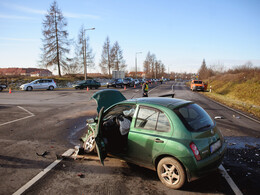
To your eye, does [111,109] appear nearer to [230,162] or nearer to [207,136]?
[207,136]

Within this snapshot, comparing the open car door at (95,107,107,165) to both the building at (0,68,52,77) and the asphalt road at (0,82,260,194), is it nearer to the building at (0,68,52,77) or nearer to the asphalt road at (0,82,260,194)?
the asphalt road at (0,82,260,194)

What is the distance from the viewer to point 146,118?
381cm

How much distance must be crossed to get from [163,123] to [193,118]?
24.4 inches

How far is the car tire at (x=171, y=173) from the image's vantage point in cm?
328

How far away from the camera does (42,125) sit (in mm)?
7832

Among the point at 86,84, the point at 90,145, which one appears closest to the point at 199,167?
the point at 90,145

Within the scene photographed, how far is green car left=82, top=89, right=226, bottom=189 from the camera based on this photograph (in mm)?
3219

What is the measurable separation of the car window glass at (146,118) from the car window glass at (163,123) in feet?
0.29

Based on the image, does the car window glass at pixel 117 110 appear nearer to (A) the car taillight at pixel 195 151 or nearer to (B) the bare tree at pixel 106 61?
(A) the car taillight at pixel 195 151

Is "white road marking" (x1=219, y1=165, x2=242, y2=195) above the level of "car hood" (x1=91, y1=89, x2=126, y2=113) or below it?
below

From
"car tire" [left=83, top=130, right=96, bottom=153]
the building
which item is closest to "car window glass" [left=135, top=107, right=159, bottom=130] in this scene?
"car tire" [left=83, top=130, right=96, bottom=153]

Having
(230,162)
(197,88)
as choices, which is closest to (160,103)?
(230,162)

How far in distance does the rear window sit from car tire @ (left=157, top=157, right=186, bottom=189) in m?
0.69

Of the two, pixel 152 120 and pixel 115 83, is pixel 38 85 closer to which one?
pixel 115 83
